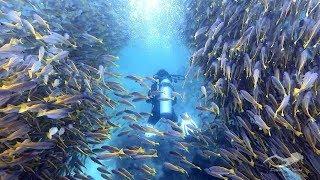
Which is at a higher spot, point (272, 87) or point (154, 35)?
point (154, 35)

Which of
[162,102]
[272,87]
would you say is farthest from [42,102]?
[272,87]

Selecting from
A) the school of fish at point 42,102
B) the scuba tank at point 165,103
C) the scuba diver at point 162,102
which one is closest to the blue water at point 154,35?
the scuba diver at point 162,102

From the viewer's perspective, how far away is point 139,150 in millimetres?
5723

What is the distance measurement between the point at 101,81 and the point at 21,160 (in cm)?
248

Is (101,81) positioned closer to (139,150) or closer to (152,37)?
(139,150)

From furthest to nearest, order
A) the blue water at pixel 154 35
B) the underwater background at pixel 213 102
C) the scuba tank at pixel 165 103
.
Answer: the blue water at pixel 154 35, the scuba tank at pixel 165 103, the underwater background at pixel 213 102

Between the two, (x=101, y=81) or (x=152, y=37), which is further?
(x=152, y=37)

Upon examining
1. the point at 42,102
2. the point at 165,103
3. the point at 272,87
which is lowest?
the point at 42,102

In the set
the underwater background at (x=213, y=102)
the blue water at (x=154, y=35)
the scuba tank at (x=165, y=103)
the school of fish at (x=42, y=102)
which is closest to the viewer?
the school of fish at (x=42, y=102)

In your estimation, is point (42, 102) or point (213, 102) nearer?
point (42, 102)

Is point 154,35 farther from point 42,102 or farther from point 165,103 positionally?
point 42,102

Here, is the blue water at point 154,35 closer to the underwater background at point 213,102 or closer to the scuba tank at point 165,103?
the scuba tank at point 165,103

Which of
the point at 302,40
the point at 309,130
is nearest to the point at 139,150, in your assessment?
the point at 309,130

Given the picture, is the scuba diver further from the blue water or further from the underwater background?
the blue water
